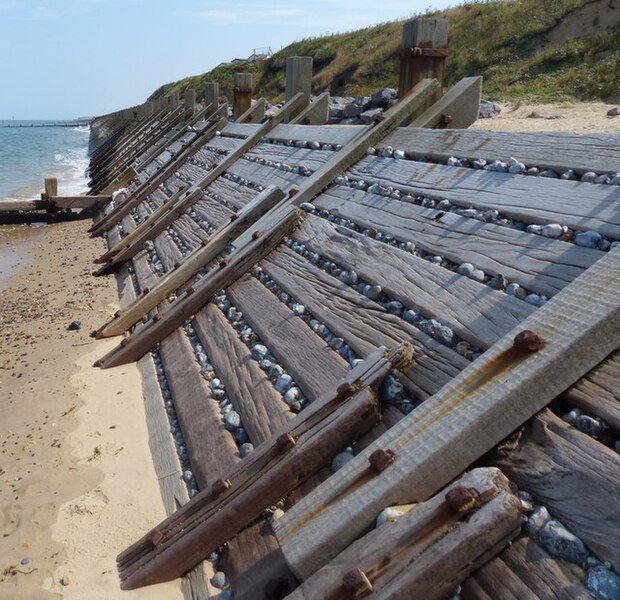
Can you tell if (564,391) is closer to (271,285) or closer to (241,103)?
(271,285)

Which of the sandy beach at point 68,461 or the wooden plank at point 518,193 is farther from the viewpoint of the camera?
the sandy beach at point 68,461

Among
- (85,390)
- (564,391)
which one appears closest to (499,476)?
(564,391)

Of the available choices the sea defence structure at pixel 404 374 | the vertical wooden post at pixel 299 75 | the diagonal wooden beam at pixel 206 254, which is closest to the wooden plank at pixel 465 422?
the sea defence structure at pixel 404 374

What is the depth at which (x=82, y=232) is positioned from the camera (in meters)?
15.7

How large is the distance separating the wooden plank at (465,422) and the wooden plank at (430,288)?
49cm

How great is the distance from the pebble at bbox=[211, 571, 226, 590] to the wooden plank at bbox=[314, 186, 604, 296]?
7.17 feet

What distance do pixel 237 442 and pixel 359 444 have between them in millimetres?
1088

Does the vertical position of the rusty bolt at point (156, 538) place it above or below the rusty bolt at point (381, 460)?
below

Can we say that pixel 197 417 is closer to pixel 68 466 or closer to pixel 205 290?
pixel 68 466

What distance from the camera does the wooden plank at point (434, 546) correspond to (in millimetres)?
1983

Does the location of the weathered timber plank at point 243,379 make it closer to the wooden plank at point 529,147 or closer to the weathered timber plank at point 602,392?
the weathered timber plank at point 602,392

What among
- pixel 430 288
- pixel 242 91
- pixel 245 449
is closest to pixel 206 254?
pixel 245 449

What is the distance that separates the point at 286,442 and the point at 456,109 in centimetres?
433

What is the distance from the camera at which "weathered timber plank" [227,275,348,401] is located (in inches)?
144
